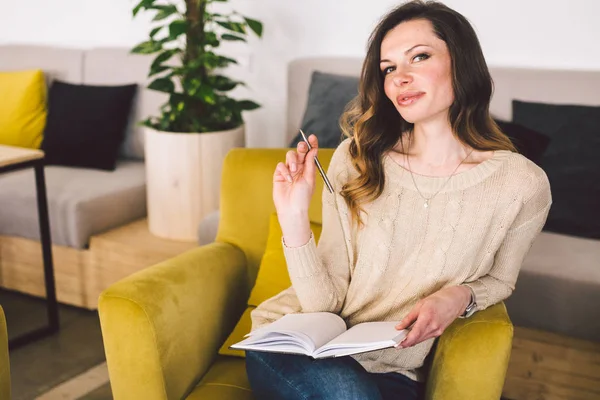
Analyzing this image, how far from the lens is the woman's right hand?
1.22 meters

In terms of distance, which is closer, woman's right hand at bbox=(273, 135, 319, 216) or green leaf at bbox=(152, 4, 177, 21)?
woman's right hand at bbox=(273, 135, 319, 216)

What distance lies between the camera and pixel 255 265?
168 cm

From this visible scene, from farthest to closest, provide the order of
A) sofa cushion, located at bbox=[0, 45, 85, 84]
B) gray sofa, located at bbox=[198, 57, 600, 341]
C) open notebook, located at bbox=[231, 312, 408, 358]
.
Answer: sofa cushion, located at bbox=[0, 45, 85, 84] → gray sofa, located at bbox=[198, 57, 600, 341] → open notebook, located at bbox=[231, 312, 408, 358]

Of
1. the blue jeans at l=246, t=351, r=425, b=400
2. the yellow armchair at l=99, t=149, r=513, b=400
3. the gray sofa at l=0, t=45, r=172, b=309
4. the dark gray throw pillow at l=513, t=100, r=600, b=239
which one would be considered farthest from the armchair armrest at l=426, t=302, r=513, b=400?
the gray sofa at l=0, t=45, r=172, b=309

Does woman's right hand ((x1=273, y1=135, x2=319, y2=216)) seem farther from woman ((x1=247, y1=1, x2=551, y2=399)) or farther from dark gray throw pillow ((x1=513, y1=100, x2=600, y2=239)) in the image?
dark gray throw pillow ((x1=513, y1=100, x2=600, y2=239))

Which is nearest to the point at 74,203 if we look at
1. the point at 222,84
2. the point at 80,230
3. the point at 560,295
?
the point at 80,230

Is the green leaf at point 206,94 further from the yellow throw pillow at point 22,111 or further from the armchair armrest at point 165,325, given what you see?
the yellow throw pillow at point 22,111

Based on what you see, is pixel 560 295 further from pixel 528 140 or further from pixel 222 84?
pixel 222 84

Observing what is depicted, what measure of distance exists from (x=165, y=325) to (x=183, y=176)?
3.89ft

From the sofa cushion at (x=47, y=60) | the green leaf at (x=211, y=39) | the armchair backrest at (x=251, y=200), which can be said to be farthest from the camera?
the sofa cushion at (x=47, y=60)

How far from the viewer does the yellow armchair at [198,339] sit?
117 centimetres

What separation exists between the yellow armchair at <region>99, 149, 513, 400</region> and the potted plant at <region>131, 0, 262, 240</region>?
0.85 meters

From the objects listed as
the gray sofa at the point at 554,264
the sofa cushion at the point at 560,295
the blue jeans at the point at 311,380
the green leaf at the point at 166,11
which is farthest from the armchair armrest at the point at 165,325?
the green leaf at the point at 166,11

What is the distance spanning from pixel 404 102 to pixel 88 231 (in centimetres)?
161
